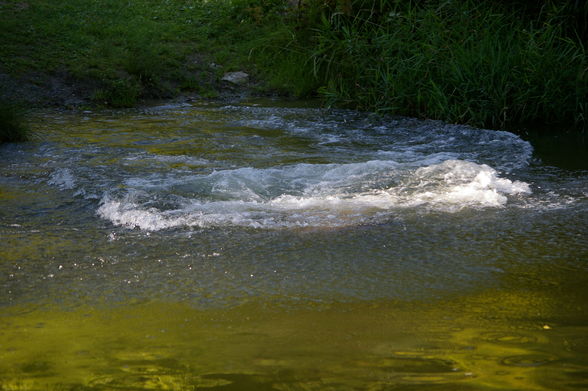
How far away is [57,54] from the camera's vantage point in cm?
1048

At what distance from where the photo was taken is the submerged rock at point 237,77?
11.1 metres

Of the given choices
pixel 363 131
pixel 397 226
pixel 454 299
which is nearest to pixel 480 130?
pixel 363 131

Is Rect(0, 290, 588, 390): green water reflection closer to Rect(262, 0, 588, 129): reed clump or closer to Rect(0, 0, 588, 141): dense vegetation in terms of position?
Rect(262, 0, 588, 129): reed clump

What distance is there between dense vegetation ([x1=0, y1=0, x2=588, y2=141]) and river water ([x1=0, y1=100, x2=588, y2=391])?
1142 mm

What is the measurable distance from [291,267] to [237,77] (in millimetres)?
7559

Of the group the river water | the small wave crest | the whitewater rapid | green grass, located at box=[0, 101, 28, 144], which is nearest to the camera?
the river water

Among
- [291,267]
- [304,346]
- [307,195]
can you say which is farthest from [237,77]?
[304,346]

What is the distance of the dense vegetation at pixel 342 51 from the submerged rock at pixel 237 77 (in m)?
0.15

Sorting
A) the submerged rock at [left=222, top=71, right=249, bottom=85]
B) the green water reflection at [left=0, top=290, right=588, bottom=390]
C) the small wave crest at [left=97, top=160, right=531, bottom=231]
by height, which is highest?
the green water reflection at [left=0, top=290, right=588, bottom=390]

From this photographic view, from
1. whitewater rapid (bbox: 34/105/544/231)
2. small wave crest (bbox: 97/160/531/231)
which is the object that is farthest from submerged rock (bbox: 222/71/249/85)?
small wave crest (bbox: 97/160/531/231)

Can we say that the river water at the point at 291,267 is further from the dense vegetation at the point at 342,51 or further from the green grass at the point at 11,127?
the dense vegetation at the point at 342,51

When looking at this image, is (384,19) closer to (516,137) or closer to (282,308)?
(516,137)

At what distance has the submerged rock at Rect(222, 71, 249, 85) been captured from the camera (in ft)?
36.3

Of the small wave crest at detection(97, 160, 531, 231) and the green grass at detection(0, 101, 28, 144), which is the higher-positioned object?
the small wave crest at detection(97, 160, 531, 231)
